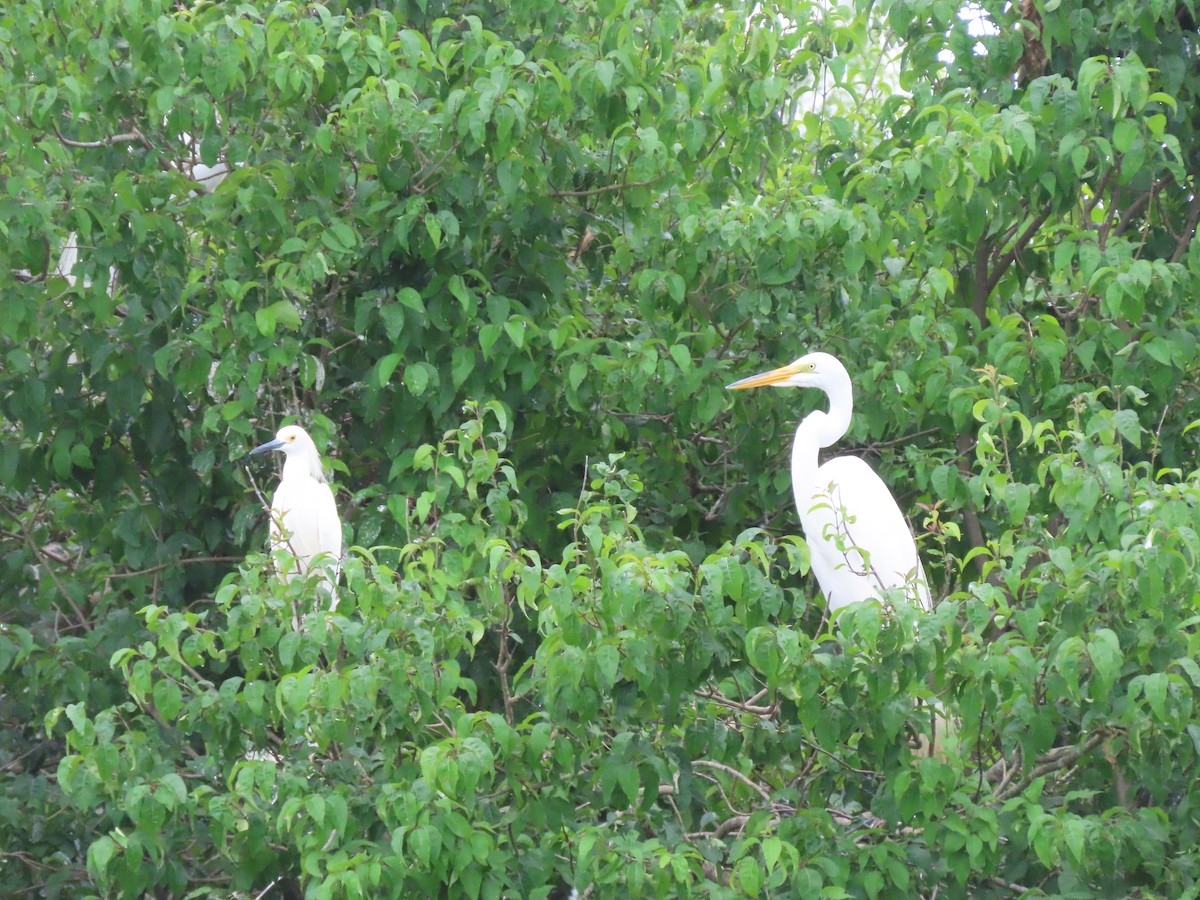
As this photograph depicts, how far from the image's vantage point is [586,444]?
4980 mm

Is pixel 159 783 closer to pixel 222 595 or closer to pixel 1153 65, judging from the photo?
pixel 222 595

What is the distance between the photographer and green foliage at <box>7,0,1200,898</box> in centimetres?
323

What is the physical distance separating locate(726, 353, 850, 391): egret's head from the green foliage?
4.4 inches

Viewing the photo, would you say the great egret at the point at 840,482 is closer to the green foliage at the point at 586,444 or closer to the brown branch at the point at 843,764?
the green foliage at the point at 586,444

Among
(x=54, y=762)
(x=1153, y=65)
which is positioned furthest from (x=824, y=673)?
(x=54, y=762)

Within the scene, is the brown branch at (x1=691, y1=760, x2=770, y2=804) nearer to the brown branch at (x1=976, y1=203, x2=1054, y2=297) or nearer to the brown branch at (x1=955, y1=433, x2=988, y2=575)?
the brown branch at (x1=955, y1=433, x2=988, y2=575)

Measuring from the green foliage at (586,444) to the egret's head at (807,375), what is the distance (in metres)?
0.11

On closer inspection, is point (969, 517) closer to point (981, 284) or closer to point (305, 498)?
point (981, 284)

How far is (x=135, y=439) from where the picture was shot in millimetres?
5062

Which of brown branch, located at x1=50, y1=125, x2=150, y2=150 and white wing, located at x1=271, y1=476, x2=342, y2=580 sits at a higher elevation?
brown branch, located at x1=50, y1=125, x2=150, y2=150

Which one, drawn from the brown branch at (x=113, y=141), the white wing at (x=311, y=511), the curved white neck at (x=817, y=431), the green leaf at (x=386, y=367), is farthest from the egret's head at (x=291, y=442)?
the curved white neck at (x=817, y=431)

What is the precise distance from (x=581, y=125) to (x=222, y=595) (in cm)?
196

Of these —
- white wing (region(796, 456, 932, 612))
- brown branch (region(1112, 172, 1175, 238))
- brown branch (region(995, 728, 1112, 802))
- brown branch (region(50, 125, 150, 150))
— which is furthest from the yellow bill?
brown branch (region(50, 125, 150, 150))

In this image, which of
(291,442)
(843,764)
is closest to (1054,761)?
(843,764)
